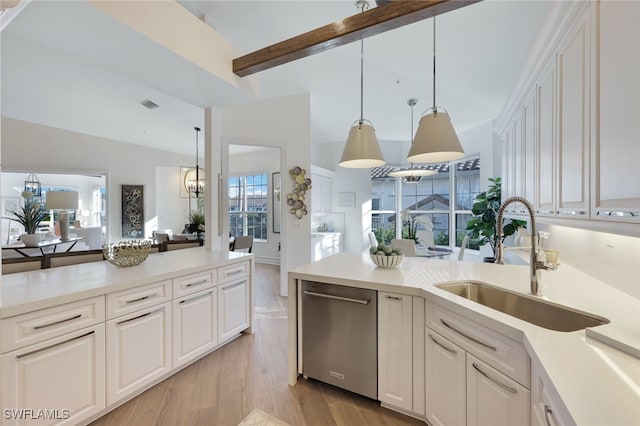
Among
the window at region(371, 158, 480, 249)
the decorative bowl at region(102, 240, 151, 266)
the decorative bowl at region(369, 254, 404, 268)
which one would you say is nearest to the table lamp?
the decorative bowl at region(102, 240, 151, 266)

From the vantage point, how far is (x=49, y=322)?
1497 mm

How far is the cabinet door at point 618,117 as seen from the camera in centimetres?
93

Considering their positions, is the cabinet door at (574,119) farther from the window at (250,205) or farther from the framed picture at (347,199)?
the window at (250,205)

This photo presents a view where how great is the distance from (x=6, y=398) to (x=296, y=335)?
1578 mm

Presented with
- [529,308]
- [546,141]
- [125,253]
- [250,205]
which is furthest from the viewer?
[250,205]

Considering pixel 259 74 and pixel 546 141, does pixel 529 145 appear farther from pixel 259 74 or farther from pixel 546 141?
pixel 259 74

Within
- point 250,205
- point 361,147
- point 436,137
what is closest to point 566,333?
point 436,137

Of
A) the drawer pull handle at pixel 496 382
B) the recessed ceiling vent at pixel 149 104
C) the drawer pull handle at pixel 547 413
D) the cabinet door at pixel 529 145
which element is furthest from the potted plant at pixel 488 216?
the recessed ceiling vent at pixel 149 104

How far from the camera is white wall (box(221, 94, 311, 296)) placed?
168 inches

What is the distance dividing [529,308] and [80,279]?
2829 millimetres

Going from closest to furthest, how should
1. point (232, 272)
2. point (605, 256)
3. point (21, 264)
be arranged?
point (605, 256) < point (21, 264) < point (232, 272)

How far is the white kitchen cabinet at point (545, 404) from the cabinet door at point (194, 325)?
2268 mm

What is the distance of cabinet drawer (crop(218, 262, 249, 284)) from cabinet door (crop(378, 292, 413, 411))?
1.56m

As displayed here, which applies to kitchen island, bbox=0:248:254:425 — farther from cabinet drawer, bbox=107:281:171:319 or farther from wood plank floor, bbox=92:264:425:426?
wood plank floor, bbox=92:264:425:426
